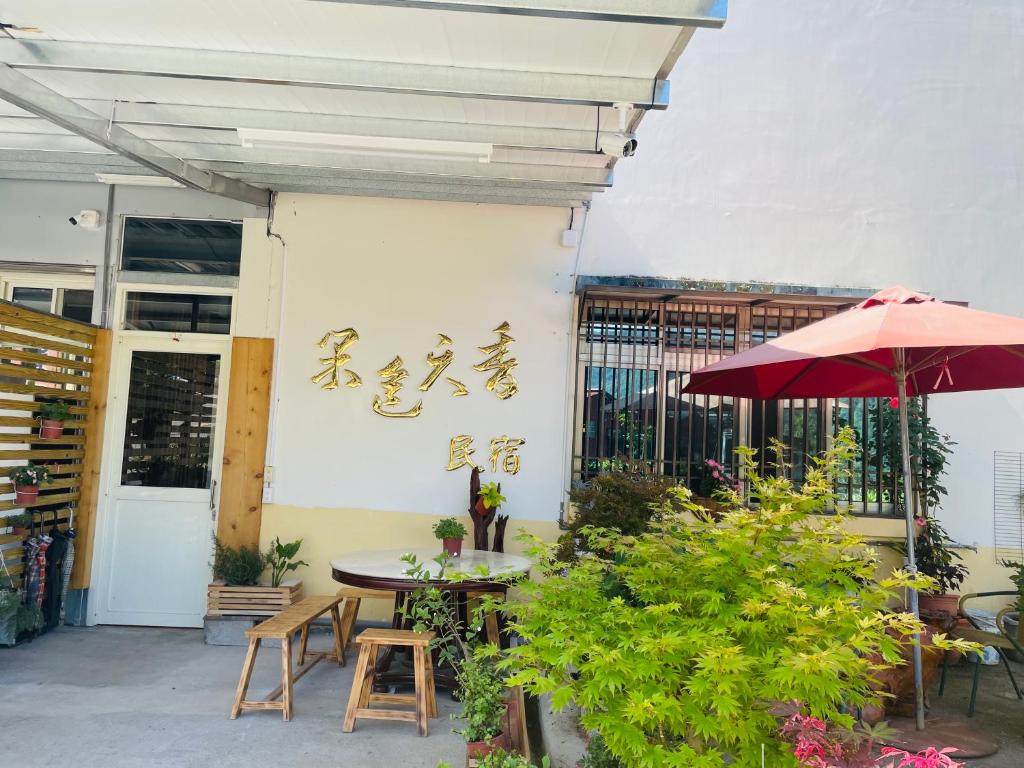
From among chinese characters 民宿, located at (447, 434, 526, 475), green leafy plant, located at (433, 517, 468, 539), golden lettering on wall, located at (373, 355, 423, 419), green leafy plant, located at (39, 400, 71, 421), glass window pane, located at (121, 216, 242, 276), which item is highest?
glass window pane, located at (121, 216, 242, 276)

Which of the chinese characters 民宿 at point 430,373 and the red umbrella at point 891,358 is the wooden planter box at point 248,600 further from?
the red umbrella at point 891,358

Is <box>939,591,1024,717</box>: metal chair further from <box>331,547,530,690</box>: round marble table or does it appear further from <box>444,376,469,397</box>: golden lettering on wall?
<box>444,376,469,397</box>: golden lettering on wall

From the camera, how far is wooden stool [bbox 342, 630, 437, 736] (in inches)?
156

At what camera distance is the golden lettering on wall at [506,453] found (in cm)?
591

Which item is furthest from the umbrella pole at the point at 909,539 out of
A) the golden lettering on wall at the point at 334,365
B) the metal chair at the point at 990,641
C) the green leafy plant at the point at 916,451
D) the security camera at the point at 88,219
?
the security camera at the point at 88,219

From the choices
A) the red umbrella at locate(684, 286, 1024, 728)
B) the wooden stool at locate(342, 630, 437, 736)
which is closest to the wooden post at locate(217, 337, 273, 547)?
the wooden stool at locate(342, 630, 437, 736)

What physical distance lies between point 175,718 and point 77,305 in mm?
3659

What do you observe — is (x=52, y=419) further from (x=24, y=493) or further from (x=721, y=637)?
(x=721, y=637)

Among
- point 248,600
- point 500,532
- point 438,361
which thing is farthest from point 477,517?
point 248,600

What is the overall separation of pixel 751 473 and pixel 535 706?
192cm

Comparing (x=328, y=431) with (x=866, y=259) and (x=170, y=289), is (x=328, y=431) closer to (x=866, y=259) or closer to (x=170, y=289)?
(x=170, y=289)

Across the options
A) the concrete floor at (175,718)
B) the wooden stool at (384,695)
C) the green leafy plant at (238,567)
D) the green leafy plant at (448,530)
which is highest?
the green leafy plant at (448,530)

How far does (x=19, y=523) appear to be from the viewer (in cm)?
530

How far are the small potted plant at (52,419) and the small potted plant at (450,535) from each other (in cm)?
299
